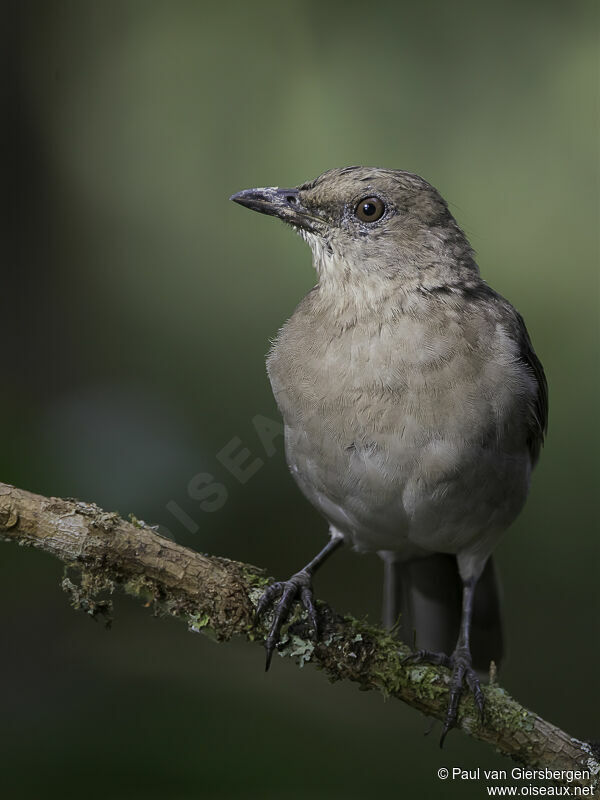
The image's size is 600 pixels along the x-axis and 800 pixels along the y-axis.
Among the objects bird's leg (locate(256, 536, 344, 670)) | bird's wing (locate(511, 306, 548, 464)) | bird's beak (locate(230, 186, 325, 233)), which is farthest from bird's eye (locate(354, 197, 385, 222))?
bird's leg (locate(256, 536, 344, 670))

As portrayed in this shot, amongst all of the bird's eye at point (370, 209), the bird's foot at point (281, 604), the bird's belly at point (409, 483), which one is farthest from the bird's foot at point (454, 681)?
the bird's eye at point (370, 209)

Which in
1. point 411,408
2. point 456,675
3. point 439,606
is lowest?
point 439,606

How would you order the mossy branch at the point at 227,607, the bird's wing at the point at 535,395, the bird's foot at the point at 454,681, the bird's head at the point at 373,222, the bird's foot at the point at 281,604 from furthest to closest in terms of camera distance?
the bird's wing at the point at 535,395, the bird's head at the point at 373,222, the bird's foot at the point at 454,681, the bird's foot at the point at 281,604, the mossy branch at the point at 227,607

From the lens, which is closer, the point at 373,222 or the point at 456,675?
the point at 456,675

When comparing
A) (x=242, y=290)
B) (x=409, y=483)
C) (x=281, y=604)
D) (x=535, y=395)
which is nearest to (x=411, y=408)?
(x=409, y=483)

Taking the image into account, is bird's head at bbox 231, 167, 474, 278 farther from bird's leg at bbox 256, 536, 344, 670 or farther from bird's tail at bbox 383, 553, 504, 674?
bird's tail at bbox 383, 553, 504, 674

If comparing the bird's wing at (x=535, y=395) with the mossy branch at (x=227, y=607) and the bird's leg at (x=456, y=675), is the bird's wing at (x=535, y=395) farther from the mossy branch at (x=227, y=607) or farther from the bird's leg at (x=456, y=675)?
the mossy branch at (x=227, y=607)

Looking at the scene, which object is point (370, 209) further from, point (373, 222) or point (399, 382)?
point (399, 382)
